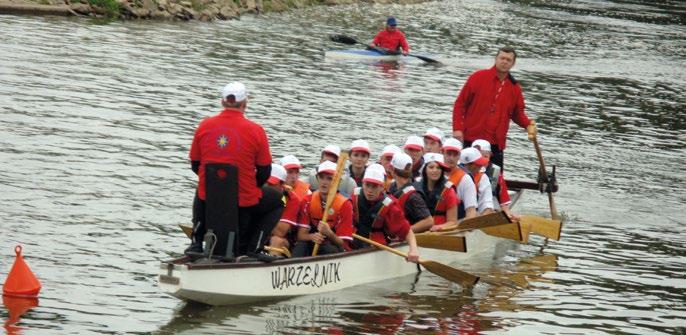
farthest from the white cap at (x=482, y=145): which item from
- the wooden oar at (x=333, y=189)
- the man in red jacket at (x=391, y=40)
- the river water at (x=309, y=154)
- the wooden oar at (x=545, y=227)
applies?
the man in red jacket at (x=391, y=40)

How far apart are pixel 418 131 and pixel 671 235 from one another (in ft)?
28.9

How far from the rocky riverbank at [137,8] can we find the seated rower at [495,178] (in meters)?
25.8

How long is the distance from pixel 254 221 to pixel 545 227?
6.37 metres

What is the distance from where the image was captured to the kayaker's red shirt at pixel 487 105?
19125mm

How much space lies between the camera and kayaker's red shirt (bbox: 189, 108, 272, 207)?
42.6ft

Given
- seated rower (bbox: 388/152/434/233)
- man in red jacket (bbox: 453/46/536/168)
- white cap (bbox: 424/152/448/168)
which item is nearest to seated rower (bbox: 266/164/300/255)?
seated rower (bbox: 388/152/434/233)

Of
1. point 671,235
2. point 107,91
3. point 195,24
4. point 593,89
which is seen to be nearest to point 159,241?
point 671,235

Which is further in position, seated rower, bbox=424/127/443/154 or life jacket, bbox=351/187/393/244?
seated rower, bbox=424/127/443/154

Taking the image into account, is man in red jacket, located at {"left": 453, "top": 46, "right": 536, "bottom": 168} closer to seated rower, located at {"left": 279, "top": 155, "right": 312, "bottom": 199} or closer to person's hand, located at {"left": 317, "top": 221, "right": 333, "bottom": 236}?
seated rower, located at {"left": 279, "top": 155, "right": 312, "bottom": 199}

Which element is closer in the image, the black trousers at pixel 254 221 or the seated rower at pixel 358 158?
the black trousers at pixel 254 221

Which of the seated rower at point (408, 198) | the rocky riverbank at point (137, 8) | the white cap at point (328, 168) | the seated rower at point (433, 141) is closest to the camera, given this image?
the white cap at point (328, 168)

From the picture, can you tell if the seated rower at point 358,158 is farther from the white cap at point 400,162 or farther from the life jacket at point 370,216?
the life jacket at point 370,216

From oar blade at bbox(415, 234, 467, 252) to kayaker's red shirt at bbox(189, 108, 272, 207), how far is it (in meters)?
3.29

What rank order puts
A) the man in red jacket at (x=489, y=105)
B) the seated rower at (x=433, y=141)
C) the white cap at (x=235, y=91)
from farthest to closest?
the man in red jacket at (x=489, y=105) → the seated rower at (x=433, y=141) → the white cap at (x=235, y=91)
